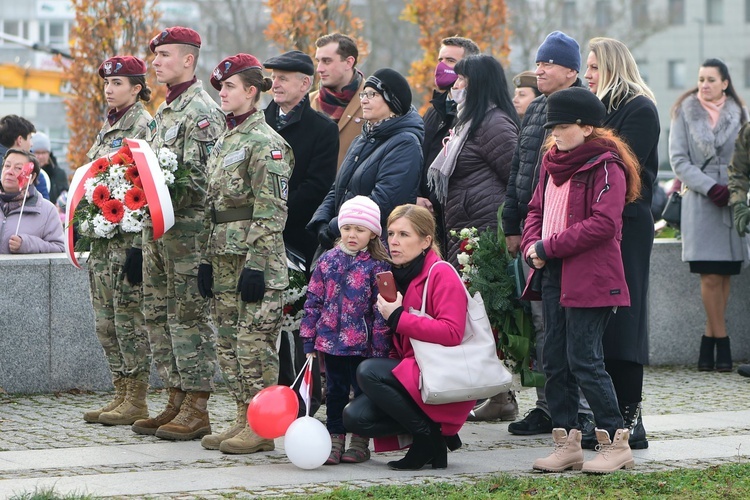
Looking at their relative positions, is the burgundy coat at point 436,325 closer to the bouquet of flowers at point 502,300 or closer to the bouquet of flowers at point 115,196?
the bouquet of flowers at point 502,300

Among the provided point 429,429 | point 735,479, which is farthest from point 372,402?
point 735,479

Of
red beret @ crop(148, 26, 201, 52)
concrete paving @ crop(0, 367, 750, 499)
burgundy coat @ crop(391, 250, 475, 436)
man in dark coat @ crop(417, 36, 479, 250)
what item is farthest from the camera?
man in dark coat @ crop(417, 36, 479, 250)

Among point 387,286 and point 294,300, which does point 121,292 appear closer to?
point 294,300

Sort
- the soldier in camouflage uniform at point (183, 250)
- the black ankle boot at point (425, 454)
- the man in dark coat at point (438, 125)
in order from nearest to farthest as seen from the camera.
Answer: the black ankle boot at point (425, 454)
the soldier in camouflage uniform at point (183, 250)
the man in dark coat at point (438, 125)

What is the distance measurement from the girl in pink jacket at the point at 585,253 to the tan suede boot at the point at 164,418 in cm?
248

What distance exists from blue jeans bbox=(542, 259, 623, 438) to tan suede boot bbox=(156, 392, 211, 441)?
86.3 inches

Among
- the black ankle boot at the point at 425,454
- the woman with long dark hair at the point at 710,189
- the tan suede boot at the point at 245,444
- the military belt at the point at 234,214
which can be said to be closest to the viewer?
the black ankle boot at the point at 425,454

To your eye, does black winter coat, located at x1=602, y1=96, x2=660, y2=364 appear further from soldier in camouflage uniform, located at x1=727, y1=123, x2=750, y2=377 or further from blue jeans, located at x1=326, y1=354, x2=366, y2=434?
soldier in camouflage uniform, located at x1=727, y1=123, x2=750, y2=377

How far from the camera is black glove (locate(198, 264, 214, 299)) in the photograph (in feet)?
25.7

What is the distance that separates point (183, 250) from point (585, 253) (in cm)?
254

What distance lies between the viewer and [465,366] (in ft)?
23.5

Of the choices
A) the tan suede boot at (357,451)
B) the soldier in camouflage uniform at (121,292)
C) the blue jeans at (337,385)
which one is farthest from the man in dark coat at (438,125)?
the tan suede boot at (357,451)

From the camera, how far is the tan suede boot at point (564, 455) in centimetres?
708

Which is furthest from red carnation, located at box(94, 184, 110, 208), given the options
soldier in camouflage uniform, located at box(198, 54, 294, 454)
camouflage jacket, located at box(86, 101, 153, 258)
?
soldier in camouflage uniform, located at box(198, 54, 294, 454)
